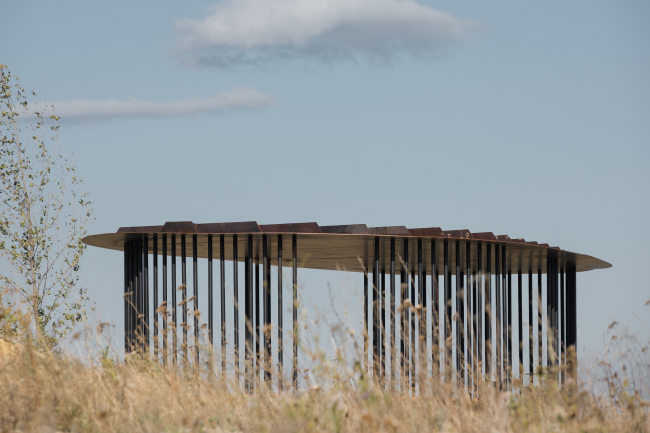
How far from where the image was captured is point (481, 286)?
9.24 m

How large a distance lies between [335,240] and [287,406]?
3.89m

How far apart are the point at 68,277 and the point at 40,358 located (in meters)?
8.28

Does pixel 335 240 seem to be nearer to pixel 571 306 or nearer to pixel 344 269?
pixel 344 269

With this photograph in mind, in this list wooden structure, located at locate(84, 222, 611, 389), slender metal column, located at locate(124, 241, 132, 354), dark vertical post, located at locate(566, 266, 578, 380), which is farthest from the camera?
dark vertical post, located at locate(566, 266, 578, 380)

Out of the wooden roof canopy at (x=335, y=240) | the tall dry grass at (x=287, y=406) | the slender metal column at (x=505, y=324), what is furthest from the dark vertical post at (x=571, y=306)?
the tall dry grass at (x=287, y=406)

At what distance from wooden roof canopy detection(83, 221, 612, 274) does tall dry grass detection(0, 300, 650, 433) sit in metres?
1.73

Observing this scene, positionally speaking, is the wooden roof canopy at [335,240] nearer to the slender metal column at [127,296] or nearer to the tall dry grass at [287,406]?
the slender metal column at [127,296]

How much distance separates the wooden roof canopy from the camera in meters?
7.45

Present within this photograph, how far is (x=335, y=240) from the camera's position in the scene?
8094mm

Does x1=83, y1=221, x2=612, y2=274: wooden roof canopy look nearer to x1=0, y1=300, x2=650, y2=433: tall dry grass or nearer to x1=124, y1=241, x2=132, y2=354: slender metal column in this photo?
x1=124, y1=241, x2=132, y2=354: slender metal column

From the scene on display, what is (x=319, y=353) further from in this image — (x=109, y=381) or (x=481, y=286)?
(x=481, y=286)

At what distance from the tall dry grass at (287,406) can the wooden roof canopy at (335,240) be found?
5.66 ft

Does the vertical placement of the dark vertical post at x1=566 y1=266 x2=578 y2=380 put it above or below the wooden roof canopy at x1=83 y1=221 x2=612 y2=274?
below

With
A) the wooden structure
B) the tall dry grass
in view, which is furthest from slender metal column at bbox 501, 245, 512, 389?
the tall dry grass
